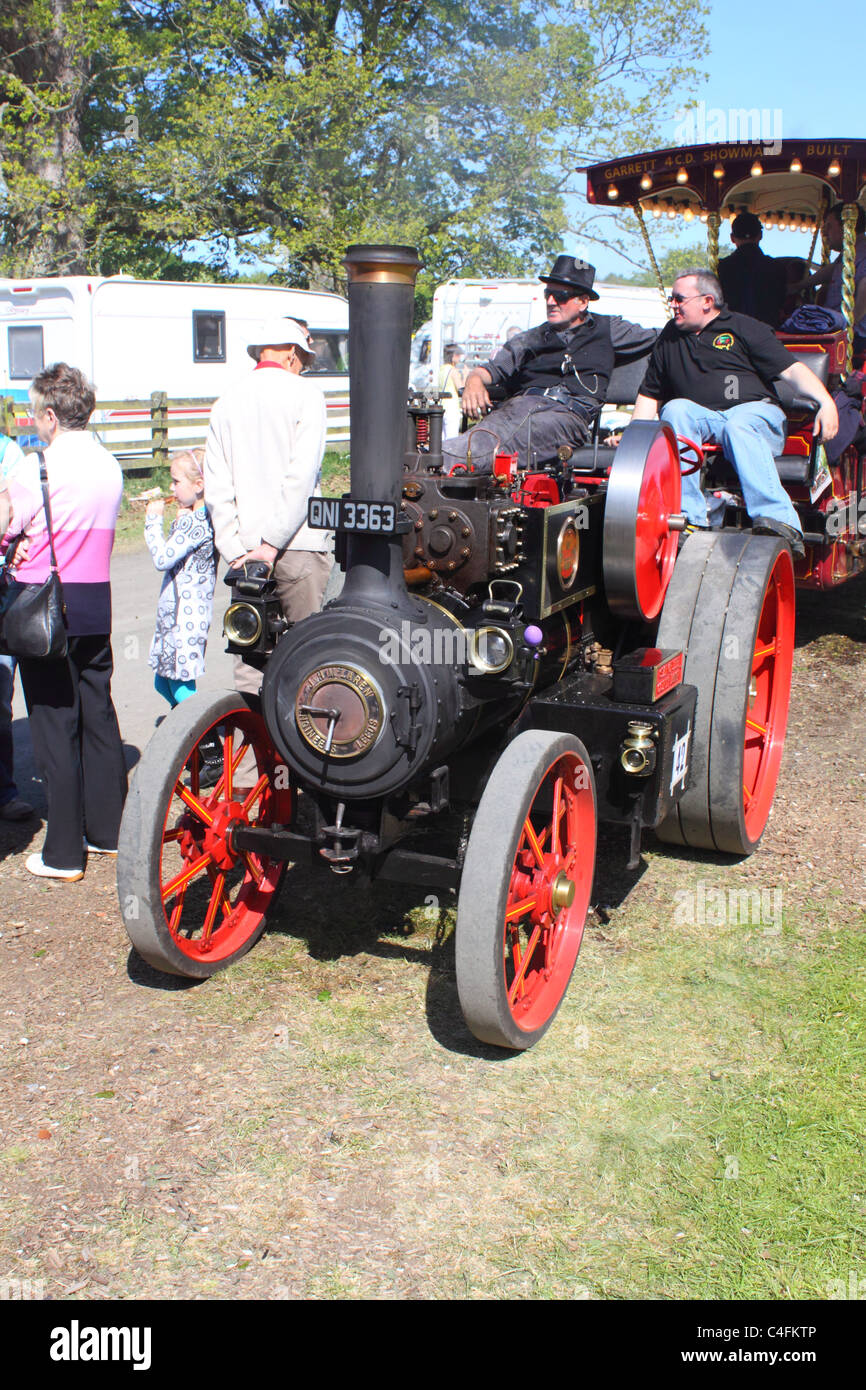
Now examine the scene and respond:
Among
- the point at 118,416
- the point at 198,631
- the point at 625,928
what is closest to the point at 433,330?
the point at 118,416

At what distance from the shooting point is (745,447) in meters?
5.18

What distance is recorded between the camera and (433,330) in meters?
19.6

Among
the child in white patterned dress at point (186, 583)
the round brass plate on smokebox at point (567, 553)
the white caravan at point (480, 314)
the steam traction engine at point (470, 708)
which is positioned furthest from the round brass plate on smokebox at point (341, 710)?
the white caravan at point (480, 314)

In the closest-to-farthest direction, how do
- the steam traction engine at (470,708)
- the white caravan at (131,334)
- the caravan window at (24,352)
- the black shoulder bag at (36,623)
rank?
1. the steam traction engine at (470,708)
2. the black shoulder bag at (36,623)
3. the white caravan at (131,334)
4. the caravan window at (24,352)

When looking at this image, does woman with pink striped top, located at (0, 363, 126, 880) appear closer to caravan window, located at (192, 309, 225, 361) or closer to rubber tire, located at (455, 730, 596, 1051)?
rubber tire, located at (455, 730, 596, 1051)

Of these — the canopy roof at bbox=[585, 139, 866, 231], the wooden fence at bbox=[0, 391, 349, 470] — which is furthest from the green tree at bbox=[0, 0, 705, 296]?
the canopy roof at bbox=[585, 139, 866, 231]

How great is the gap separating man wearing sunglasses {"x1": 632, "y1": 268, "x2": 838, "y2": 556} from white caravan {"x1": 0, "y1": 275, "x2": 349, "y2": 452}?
33.9 ft

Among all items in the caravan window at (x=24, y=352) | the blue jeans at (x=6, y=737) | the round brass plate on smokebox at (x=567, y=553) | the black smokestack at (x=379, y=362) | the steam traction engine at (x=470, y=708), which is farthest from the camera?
the caravan window at (x=24, y=352)

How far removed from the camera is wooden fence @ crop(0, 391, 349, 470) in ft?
50.8

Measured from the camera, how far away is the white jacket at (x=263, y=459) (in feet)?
14.3

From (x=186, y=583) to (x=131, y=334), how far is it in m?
12.1

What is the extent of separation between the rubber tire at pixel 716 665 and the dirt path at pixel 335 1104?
313mm

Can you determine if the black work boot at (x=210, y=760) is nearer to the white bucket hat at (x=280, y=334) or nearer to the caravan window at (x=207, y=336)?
the white bucket hat at (x=280, y=334)

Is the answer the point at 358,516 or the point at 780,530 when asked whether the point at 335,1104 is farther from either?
the point at 780,530
